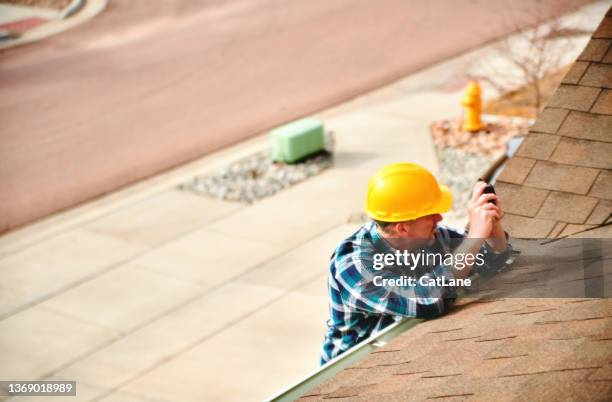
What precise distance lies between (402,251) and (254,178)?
27.7 feet

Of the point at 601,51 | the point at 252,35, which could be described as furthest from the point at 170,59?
the point at 601,51

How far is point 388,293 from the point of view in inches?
177

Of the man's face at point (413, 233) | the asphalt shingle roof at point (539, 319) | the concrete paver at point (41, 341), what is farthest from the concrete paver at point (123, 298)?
the man's face at point (413, 233)

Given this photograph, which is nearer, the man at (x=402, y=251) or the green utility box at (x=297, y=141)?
the man at (x=402, y=251)

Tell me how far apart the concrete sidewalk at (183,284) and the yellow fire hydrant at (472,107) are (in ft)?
2.19

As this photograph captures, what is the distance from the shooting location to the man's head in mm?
4508

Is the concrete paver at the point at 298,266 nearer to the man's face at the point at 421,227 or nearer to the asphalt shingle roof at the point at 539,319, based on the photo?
the asphalt shingle roof at the point at 539,319

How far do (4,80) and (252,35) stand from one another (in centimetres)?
482

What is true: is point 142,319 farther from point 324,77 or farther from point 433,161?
point 324,77

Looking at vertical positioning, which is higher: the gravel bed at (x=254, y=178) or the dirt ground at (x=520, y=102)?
the dirt ground at (x=520, y=102)

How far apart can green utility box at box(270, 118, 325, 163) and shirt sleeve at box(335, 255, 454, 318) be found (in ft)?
28.1

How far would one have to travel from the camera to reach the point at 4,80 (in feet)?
60.8

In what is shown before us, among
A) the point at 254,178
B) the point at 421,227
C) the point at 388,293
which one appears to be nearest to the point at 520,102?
the point at 254,178

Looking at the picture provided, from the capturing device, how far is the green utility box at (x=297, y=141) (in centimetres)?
1309
